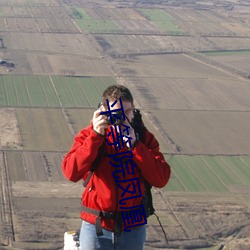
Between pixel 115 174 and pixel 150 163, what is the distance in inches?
11.8

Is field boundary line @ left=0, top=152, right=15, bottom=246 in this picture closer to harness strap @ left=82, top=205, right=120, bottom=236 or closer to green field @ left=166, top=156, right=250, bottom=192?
green field @ left=166, top=156, right=250, bottom=192

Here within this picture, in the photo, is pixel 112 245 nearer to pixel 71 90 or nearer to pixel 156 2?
A: pixel 71 90

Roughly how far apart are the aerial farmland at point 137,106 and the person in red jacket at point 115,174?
71.2 feet

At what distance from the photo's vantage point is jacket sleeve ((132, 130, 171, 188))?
15.9 feet

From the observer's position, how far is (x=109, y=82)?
2117 inches

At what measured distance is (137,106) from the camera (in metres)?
48.1

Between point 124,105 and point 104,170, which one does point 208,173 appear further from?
point 124,105

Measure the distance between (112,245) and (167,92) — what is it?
156ft

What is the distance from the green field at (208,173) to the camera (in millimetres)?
33188

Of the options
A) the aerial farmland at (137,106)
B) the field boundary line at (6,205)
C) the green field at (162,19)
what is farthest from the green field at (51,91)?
the green field at (162,19)

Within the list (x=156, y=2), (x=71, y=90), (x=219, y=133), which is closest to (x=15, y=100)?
(x=71, y=90)

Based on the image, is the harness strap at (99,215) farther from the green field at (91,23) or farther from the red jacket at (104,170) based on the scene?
the green field at (91,23)

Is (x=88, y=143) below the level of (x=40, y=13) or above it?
above

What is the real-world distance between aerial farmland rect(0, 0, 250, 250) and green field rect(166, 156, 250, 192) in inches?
2.6
